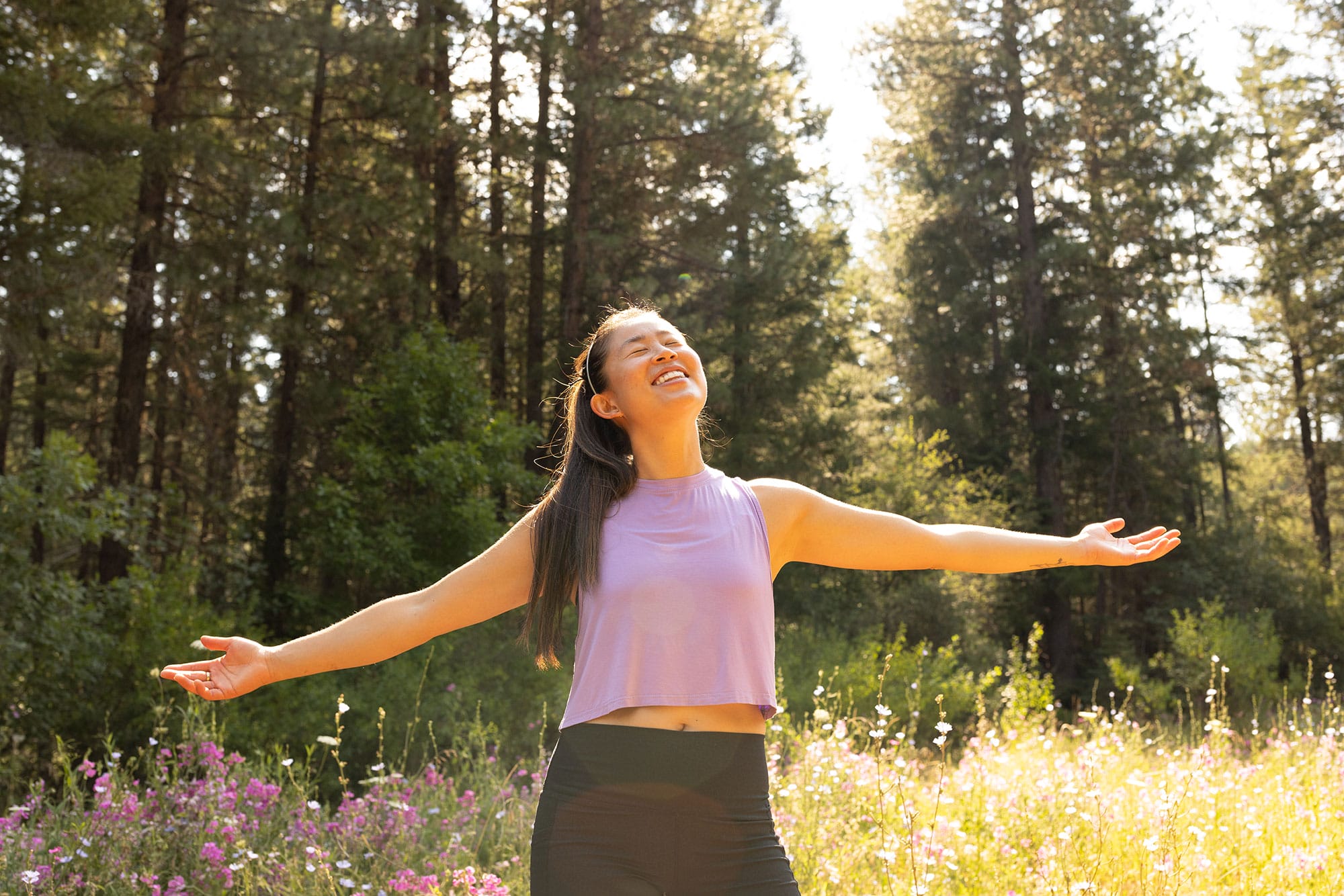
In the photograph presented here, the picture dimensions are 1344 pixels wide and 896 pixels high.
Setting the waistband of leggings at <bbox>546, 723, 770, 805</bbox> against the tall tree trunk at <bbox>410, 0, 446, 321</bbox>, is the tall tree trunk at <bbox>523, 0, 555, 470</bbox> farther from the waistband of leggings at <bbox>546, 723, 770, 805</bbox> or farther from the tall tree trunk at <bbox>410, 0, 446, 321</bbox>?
the waistband of leggings at <bbox>546, 723, 770, 805</bbox>

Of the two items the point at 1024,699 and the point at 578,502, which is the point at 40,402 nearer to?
the point at 1024,699

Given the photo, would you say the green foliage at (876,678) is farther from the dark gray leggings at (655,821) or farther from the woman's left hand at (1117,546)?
the dark gray leggings at (655,821)

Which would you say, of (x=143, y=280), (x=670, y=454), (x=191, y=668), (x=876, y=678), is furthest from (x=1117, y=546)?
(x=143, y=280)

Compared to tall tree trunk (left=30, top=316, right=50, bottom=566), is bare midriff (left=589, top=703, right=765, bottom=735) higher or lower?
lower

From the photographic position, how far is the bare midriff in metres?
Result: 2.10

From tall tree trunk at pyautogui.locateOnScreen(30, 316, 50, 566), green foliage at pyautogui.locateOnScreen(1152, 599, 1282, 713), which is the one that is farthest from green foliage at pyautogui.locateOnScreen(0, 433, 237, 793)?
green foliage at pyautogui.locateOnScreen(1152, 599, 1282, 713)

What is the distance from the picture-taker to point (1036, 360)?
21453 millimetres

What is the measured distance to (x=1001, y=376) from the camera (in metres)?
22.9

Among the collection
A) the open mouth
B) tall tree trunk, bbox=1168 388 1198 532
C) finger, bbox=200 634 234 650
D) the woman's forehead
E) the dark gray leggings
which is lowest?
the dark gray leggings

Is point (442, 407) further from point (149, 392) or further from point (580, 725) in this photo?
point (580, 725)

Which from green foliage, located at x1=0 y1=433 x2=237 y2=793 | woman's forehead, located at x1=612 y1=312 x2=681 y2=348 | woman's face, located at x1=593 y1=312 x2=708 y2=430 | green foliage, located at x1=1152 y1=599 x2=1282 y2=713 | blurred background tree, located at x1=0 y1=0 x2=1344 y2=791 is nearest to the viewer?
woman's face, located at x1=593 y1=312 x2=708 y2=430

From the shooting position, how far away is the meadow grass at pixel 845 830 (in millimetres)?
3586

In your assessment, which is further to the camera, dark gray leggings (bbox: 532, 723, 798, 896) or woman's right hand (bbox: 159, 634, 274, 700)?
woman's right hand (bbox: 159, 634, 274, 700)

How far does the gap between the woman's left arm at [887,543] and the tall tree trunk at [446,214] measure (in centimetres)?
1367
